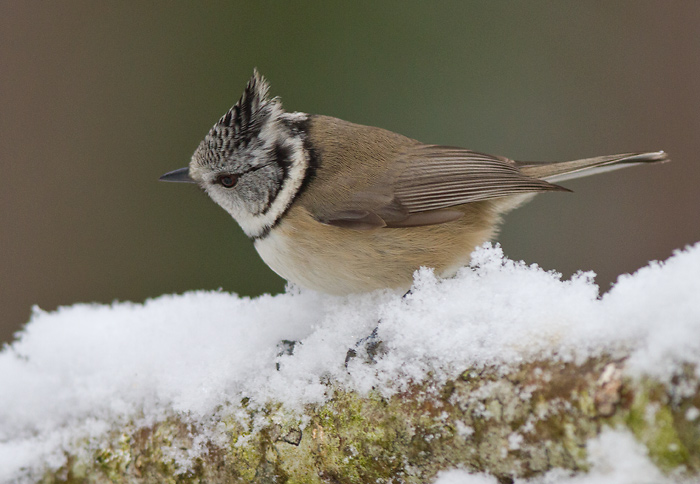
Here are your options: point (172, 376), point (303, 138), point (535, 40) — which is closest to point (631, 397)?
point (172, 376)

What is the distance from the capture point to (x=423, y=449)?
1667 mm

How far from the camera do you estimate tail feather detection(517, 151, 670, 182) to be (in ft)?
9.21

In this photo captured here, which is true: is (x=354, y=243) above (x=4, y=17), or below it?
below

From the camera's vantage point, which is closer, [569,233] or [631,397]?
[631,397]

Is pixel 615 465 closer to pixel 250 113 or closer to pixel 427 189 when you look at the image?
pixel 427 189

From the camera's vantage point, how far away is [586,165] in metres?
2.97

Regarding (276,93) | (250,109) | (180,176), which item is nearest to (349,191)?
(250,109)

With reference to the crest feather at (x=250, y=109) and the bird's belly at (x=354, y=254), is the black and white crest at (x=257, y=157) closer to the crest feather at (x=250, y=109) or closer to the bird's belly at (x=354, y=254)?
the crest feather at (x=250, y=109)

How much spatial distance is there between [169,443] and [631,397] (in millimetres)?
1547

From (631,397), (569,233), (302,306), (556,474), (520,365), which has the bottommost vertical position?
(556,474)

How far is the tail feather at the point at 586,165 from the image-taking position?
281cm

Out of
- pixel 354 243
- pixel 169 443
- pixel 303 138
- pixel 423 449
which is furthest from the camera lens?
pixel 303 138

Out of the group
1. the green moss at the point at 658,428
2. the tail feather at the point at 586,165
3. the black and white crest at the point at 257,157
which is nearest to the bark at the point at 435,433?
the green moss at the point at 658,428

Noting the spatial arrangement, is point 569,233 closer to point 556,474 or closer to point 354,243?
point 354,243
